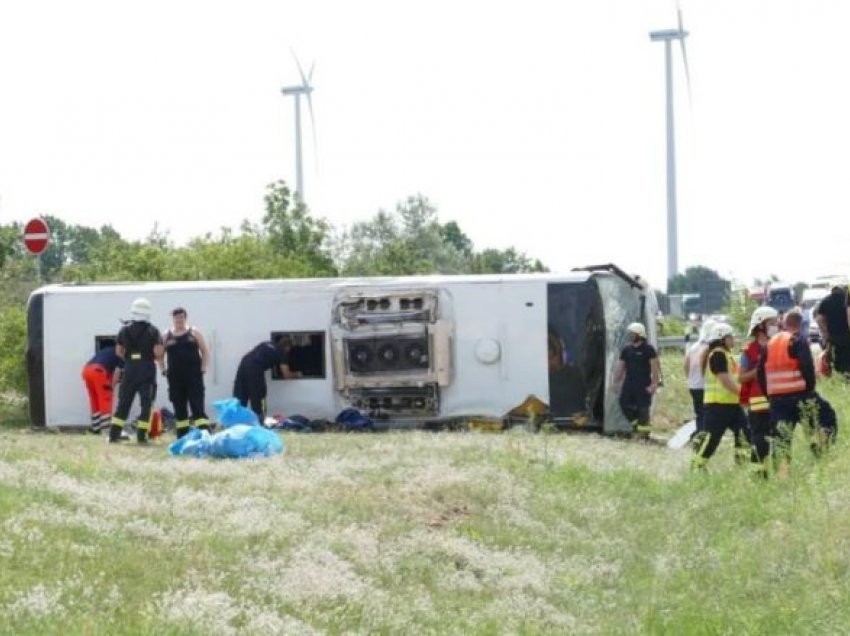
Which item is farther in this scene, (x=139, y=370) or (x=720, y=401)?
(x=139, y=370)

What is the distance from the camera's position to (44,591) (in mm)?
10000

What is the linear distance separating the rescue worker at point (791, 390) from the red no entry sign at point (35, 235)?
46.9 feet

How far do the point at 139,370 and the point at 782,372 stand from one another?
24.4 ft

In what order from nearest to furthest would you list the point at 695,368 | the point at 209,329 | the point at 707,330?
1. the point at 707,330
2. the point at 695,368
3. the point at 209,329

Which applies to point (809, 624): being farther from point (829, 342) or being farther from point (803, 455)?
point (829, 342)

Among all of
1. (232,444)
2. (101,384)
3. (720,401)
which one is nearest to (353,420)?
(101,384)

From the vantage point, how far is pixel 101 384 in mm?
23766

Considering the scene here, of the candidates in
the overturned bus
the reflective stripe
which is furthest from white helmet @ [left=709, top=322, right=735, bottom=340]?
the overturned bus

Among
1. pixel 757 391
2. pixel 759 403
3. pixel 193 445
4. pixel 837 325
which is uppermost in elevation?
pixel 837 325

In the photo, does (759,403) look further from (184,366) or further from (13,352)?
(13,352)

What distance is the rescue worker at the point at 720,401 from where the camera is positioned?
1750cm

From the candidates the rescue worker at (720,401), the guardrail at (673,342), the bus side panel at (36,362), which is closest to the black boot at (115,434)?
the bus side panel at (36,362)

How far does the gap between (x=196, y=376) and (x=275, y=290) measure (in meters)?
4.29

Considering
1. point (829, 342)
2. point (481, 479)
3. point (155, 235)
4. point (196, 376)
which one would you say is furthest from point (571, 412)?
point (155, 235)
